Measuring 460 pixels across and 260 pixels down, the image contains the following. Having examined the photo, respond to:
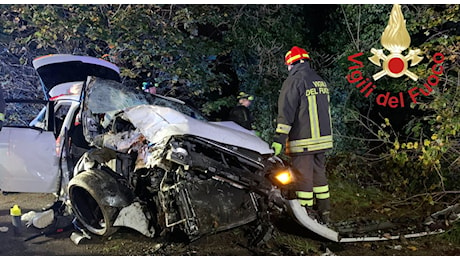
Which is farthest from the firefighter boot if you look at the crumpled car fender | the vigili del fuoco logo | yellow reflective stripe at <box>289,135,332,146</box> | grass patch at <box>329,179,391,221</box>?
the vigili del fuoco logo

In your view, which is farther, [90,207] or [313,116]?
[90,207]

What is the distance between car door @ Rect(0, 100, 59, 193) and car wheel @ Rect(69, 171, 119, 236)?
26.0 inches

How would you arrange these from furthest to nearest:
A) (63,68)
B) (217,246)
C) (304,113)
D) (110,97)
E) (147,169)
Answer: (63,68), (110,97), (304,113), (217,246), (147,169)

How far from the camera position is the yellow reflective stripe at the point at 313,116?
3.64 meters

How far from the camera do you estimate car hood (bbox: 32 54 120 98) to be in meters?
4.66

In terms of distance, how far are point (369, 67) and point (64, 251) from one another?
15.5 ft

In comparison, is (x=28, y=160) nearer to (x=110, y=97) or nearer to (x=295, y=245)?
(x=110, y=97)

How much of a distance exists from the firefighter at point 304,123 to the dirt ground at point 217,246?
34 cm

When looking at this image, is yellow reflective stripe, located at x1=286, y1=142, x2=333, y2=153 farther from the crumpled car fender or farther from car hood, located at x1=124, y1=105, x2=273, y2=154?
the crumpled car fender

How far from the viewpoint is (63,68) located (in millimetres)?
4730

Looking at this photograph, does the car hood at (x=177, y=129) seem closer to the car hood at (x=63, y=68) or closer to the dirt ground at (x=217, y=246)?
the dirt ground at (x=217, y=246)

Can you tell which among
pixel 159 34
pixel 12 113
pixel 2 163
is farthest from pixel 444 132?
pixel 12 113

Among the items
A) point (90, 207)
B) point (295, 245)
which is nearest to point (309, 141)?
point (295, 245)

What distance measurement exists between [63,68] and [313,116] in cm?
323
